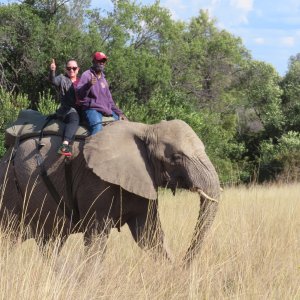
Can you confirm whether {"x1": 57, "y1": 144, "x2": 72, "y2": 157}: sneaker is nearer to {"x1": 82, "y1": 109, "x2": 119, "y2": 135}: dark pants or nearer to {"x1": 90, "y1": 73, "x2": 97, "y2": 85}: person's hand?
{"x1": 82, "y1": 109, "x2": 119, "y2": 135}: dark pants

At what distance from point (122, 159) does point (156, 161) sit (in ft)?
0.98

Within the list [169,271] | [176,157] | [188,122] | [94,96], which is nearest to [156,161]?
[176,157]

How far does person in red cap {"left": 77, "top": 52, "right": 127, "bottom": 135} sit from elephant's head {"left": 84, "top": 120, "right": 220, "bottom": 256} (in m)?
0.19

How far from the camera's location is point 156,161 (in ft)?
18.5

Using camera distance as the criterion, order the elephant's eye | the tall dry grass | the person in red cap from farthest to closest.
Result: the person in red cap → the elephant's eye → the tall dry grass

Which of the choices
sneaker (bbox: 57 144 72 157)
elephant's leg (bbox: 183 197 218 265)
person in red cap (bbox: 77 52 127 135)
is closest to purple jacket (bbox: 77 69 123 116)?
person in red cap (bbox: 77 52 127 135)

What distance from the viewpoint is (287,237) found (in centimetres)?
630

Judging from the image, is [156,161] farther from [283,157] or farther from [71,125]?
[283,157]

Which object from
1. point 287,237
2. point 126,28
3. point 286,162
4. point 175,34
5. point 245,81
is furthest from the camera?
point 245,81

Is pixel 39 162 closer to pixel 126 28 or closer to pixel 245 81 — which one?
pixel 126 28

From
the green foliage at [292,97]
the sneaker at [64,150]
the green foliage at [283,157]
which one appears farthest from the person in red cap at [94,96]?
the green foliage at [292,97]

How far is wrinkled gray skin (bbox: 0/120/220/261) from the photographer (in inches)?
212

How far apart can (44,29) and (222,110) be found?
1432cm

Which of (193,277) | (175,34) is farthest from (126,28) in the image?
(193,277)
